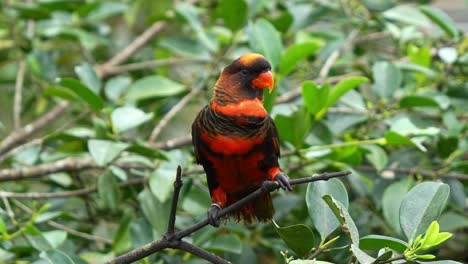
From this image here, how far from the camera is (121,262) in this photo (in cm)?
131

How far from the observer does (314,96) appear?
1831mm

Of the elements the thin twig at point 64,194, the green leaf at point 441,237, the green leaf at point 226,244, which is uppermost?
the green leaf at point 441,237

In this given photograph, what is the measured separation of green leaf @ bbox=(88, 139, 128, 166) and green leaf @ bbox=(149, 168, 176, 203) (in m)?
0.13

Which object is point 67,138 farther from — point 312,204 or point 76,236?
point 312,204

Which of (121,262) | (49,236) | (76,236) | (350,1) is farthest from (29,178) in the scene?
(350,1)

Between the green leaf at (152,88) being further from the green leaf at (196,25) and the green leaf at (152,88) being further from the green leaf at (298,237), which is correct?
the green leaf at (298,237)

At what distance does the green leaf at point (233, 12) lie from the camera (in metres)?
2.24

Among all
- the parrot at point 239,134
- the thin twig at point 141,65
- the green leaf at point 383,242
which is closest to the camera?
the green leaf at point 383,242

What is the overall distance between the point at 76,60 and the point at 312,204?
6.01ft

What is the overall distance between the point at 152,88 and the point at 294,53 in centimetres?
50

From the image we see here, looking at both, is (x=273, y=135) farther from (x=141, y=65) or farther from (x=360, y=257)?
(x=141, y=65)

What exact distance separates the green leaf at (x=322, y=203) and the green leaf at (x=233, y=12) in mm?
943

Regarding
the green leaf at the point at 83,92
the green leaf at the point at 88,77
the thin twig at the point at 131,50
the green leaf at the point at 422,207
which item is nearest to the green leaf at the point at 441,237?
the green leaf at the point at 422,207

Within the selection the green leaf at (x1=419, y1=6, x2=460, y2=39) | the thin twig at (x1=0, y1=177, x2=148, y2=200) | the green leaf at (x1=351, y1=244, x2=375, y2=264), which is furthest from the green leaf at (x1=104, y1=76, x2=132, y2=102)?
the green leaf at (x1=351, y1=244, x2=375, y2=264)
